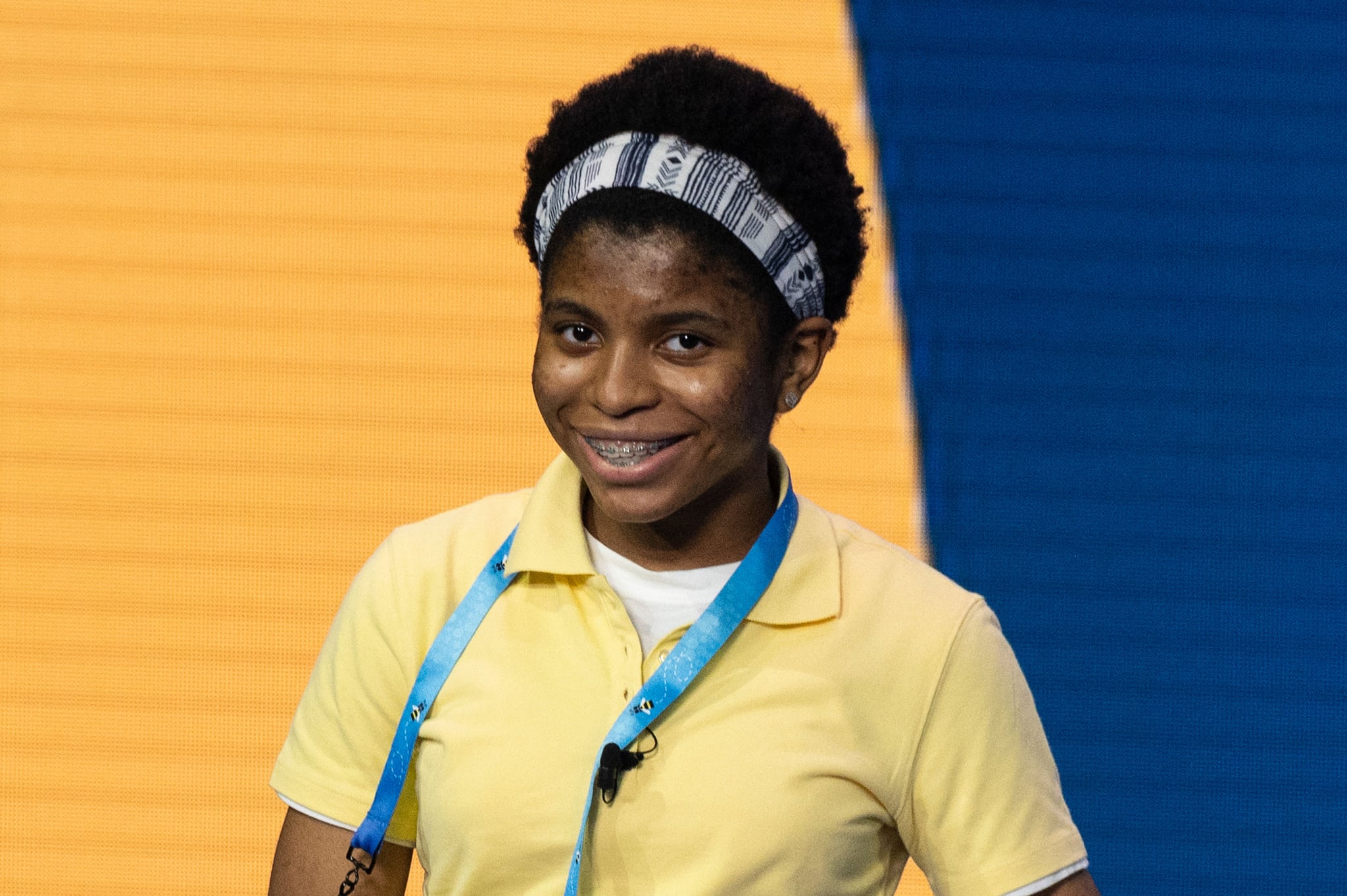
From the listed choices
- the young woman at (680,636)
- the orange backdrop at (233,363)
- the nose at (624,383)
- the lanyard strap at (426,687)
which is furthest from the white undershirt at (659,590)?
the orange backdrop at (233,363)

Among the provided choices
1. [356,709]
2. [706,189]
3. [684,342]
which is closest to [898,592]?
[684,342]

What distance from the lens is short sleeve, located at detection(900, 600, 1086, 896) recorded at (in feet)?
4.55

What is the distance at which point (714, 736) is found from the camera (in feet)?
4.50

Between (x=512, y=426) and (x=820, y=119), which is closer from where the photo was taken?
(x=820, y=119)

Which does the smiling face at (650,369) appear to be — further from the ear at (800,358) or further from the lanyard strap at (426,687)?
the lanyard strap at (426,687)

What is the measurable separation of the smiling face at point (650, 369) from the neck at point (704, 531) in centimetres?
5

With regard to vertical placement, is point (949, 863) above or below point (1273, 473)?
below

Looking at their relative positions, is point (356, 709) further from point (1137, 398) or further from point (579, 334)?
point (1137, 398)

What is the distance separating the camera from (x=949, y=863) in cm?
141

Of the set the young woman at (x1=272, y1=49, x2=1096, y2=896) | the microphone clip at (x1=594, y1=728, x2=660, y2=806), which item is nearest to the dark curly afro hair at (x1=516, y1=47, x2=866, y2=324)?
the young woman at (x1=272, y1=49, x2=1096, y2=896)

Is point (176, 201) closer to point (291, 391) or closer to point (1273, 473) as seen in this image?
point (291, 391)

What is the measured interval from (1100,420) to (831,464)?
0.56m

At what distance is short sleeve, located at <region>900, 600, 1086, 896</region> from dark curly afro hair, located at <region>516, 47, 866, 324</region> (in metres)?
0.38

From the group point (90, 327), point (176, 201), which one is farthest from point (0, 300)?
point (176, 201)
